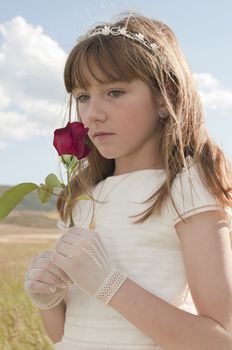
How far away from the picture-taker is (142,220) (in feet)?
7.65

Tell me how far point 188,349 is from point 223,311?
0.53ft

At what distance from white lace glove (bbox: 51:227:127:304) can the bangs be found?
1.84 ft

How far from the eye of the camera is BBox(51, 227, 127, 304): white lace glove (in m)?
2.17

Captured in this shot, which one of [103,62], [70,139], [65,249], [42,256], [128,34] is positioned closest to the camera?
[70,139]

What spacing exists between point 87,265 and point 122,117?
1.68 feet

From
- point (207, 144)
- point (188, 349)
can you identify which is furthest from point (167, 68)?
point (188, 349)

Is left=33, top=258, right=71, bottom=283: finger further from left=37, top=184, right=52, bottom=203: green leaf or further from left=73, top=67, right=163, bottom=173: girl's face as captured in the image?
left=73, top=67, right=163, bottom=173: girl's face

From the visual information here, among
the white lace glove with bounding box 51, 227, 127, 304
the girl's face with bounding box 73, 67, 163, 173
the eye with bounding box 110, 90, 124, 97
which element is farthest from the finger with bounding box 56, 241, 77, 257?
the eye with bounding box 110, 90, 124, 97

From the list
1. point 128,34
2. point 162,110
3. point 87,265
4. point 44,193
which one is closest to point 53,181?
point 44,193

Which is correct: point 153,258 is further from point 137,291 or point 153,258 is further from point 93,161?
point 93,161

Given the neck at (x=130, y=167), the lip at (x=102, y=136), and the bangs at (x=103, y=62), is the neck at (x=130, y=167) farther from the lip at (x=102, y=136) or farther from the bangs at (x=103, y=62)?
the bangs at (x=103, y=62)

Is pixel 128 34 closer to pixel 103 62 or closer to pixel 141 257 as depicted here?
pixel 103 62

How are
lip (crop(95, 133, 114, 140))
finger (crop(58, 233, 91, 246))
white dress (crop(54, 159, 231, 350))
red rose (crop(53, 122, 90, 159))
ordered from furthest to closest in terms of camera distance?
lip (crop(95, 133, 114, 140)), white dress (crop(54, 159, 231, 350)), finger (crop(58, 233, 91, 246)), red rose (crop(53, 122, 90, 159))

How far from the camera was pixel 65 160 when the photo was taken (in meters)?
2.10
